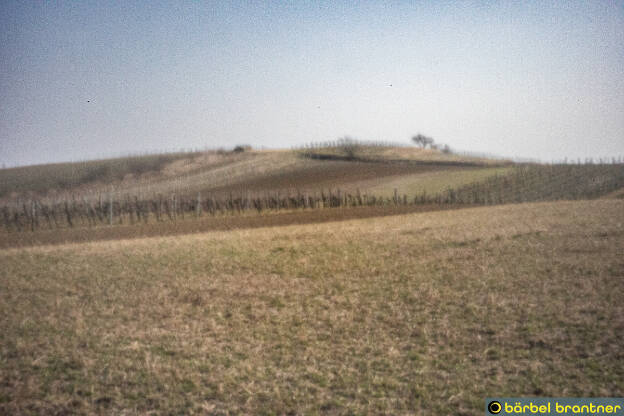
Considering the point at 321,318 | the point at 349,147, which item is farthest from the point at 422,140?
the point at 321,318

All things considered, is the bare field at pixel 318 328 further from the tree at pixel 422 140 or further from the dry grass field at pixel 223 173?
the tree at pixel 422 140

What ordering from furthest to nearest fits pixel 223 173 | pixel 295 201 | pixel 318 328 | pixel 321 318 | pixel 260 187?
pixel 223 173
pixel 260 187
pixel 295 201
pixel 321 318
pixel 318 328

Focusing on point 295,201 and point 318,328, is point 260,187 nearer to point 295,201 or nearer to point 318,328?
point 295,201

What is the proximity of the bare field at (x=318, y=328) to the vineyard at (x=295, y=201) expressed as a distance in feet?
60.4

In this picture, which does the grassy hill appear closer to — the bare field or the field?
the field

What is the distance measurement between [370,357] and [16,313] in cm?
883

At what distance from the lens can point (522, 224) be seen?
21.5 m

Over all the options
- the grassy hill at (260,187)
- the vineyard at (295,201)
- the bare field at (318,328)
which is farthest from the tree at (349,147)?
A: the bare field at (318,328)

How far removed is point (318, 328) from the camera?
940cm

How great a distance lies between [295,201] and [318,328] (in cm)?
3199

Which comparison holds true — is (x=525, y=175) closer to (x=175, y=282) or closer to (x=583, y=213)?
(x=583, y=213)

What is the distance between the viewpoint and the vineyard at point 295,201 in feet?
115

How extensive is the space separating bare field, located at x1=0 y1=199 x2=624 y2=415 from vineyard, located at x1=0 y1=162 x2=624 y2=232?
18.4 m

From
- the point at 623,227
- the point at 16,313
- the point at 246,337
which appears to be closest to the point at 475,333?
the point at 246,337
